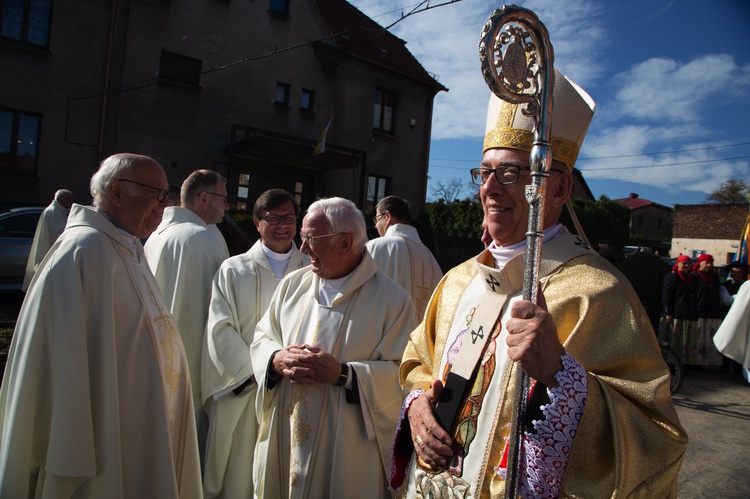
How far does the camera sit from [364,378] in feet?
8.63

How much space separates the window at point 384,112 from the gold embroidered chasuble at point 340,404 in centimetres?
1785

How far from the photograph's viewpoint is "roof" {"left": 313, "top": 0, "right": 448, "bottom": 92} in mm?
19094

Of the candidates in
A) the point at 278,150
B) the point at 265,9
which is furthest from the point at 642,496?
the point at 265,9

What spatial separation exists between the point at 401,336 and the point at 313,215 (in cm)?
82

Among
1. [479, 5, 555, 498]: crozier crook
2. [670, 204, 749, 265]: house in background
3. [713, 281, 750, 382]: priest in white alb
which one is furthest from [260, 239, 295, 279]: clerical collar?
[670, 204, 749, 265]: house in background

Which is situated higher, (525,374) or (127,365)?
(525,374)

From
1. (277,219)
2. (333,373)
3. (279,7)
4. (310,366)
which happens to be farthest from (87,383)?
(279,7)

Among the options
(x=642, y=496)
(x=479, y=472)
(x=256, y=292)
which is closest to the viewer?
(x=642, y=496)

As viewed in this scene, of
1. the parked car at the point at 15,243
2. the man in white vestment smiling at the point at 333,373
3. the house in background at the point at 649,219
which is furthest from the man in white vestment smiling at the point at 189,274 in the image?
the house in background at the point at 649,219

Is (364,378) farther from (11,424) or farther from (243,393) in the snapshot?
(11,424)

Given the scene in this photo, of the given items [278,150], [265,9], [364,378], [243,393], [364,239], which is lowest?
[243,393]

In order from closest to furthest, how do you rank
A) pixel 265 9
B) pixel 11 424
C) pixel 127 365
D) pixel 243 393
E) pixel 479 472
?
pixel 479 472 → pixel 11 424 → pixel 127 365 → pixel 243 393 → pixel 265 9

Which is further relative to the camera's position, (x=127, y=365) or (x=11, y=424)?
(x=127, y=365)

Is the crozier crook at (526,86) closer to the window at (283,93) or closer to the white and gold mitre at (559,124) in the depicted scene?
the white and gold mitre at (559,124)
